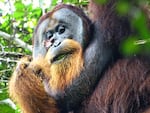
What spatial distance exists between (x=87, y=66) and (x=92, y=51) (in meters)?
0.10

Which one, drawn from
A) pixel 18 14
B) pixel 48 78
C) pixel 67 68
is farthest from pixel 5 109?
pixel 18 14

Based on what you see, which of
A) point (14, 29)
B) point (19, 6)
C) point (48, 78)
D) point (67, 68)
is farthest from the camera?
point (19, 6)

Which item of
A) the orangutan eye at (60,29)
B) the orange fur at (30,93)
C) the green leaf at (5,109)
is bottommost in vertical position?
the green leaf at (5,109)

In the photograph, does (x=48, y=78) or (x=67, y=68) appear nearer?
(x=67, y=68)

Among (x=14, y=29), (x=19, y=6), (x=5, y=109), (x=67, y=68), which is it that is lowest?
(x=5, y=109)

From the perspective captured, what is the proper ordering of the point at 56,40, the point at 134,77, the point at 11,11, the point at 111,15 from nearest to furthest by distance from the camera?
the point at 134,77
the point at 111,15
the point at 56,40
the point at 11,11

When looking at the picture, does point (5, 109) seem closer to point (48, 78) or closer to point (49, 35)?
point (48, 78)

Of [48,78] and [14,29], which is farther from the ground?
[14,29]

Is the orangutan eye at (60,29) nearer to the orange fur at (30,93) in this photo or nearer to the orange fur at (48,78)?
the orange fur at (48,78)

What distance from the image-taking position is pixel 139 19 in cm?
54

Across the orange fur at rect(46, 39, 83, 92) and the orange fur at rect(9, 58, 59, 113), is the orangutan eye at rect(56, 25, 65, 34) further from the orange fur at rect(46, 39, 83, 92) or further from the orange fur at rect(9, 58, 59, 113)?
the orange fur at rect(9, 58, 59, 113)

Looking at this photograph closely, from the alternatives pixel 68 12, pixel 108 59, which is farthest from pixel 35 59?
pixel 108 59

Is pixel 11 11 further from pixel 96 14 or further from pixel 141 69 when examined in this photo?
pixel 141 69

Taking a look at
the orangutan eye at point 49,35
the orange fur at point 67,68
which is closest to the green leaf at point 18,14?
the orangutan eye at point 49,35
